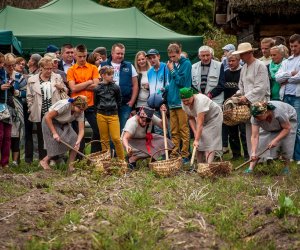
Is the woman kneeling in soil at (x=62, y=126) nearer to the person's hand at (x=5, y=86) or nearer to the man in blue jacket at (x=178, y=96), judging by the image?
the person's hand at (x=5, y=86)

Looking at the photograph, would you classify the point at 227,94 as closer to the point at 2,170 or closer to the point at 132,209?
the point at 2,170

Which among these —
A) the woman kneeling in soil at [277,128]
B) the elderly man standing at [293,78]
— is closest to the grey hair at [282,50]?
the elderly man standing at [293,78]

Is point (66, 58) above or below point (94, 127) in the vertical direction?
above

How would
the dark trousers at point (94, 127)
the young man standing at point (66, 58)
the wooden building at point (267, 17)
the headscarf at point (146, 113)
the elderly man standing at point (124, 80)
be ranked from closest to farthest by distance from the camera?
the headscarf at point (146, 113), the dark trousers at point (94, 127), the elderly man standing at point (124, 80), the young man standing at point (66, 58), the wooden building at point (267, 17)

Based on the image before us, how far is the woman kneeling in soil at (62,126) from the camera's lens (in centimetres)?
1154

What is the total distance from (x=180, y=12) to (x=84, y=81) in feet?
72.8

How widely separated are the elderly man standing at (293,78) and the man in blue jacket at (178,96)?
62.0 inches

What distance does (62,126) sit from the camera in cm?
1188

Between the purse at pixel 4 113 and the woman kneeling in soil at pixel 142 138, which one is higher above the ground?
the purse at pixel 4 113

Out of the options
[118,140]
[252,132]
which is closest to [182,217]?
[252,132]

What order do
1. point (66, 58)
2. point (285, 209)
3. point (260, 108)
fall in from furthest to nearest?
point (66, 58) → point (260, 108) → point (285, 209)

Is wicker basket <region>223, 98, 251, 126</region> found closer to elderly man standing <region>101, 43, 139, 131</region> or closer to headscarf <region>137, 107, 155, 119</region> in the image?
headscarf <region>137, 107, 155, 119</region>

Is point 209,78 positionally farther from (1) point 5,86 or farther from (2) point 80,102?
(1) point 5,86

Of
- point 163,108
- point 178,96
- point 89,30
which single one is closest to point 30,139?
point 163,108
